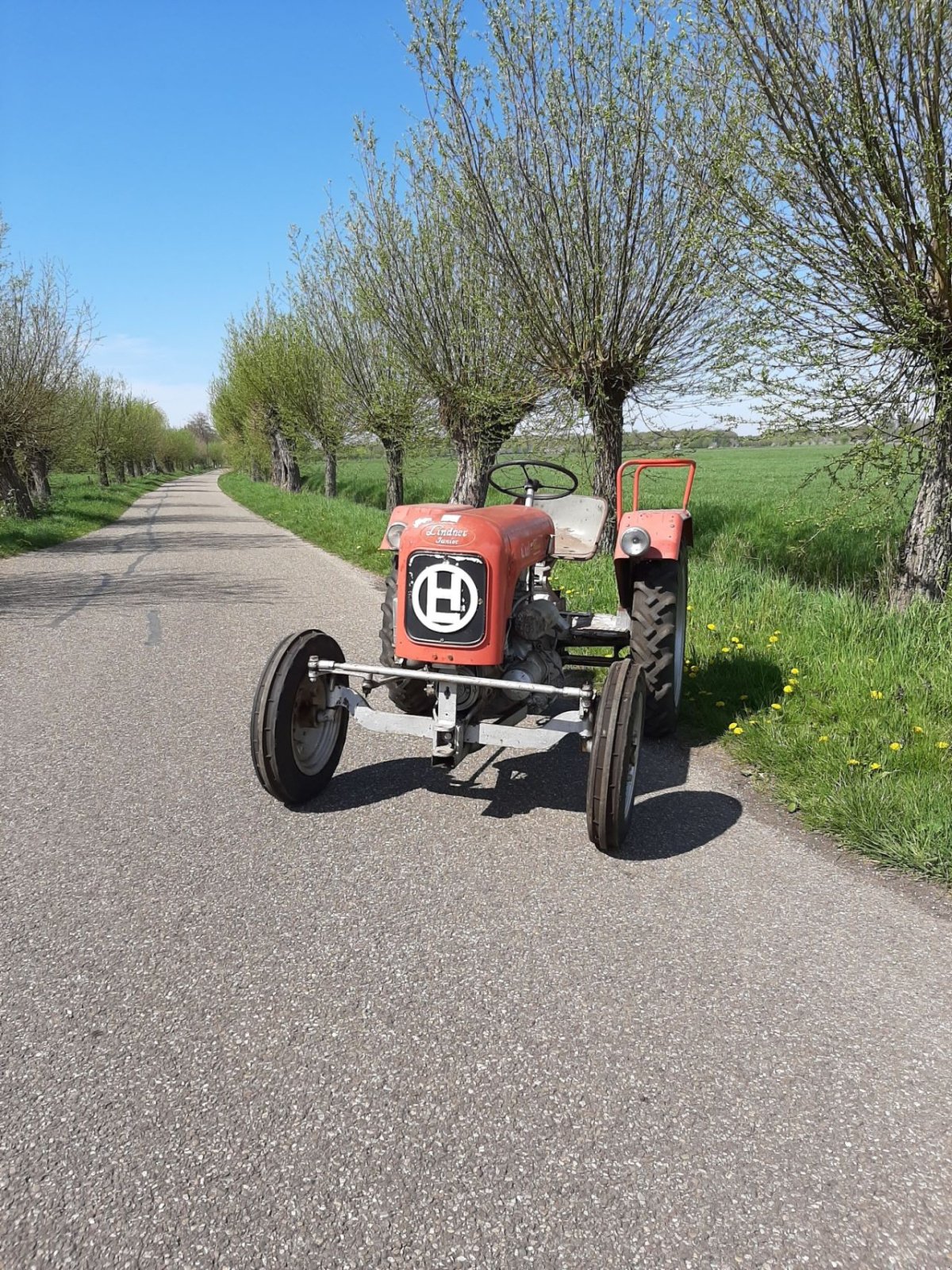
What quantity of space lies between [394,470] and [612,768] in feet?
51.1

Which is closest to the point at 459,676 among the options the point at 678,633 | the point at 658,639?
the point at 658,639

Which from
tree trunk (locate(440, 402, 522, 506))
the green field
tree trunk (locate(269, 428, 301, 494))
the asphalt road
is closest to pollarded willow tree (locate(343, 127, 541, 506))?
tree trunk (locate(440, 402, 522, 506))

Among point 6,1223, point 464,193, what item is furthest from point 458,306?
point 6,1223

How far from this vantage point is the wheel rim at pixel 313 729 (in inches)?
142

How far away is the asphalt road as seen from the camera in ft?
5.37

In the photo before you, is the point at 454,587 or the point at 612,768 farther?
the point at 454,587

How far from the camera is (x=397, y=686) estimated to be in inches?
147

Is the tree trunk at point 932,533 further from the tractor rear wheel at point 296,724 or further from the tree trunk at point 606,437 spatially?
the tractor rear wheel at point 296,724

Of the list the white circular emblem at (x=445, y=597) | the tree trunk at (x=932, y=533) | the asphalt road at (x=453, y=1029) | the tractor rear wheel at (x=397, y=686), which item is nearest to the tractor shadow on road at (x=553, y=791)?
the asphalt road at (x=453, y=1029)

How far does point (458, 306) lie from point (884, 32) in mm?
7222

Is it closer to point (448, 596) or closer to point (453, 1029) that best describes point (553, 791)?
point (448, 596)

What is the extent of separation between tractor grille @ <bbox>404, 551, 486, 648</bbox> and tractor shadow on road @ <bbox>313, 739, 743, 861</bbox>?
0.85 meters

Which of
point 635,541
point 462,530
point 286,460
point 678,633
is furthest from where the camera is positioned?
point 286,460

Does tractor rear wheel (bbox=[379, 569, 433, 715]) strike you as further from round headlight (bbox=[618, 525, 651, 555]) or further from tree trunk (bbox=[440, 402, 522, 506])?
tree trunk (bbox=[440, 402, 522, 506])
